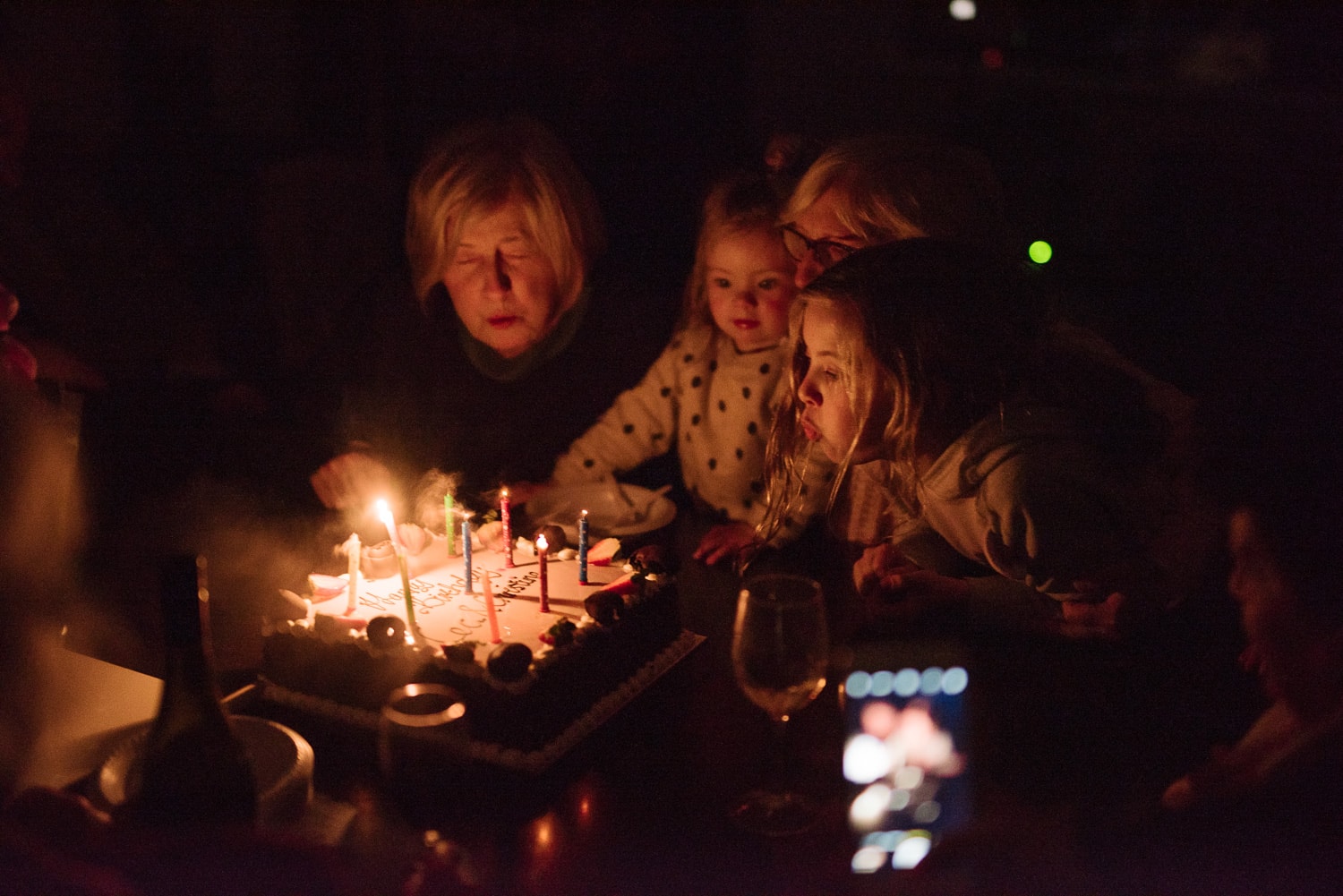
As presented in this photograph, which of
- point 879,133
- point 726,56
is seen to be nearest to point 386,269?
point 726,56

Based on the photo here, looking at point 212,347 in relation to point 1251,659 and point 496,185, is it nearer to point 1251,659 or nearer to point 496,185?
point 496,185

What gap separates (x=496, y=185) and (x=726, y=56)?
0.51 m

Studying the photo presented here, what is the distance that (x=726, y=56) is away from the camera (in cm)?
181

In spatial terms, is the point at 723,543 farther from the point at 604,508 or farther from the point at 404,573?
the point at 404,573

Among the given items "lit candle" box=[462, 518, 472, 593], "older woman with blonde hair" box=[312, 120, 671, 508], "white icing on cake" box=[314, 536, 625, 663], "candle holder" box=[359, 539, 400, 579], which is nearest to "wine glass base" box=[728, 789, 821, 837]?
"white icing on cake" box=[314, 536, 625, 663]

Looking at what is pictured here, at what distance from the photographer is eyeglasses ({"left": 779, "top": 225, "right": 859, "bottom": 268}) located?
1.60 meters

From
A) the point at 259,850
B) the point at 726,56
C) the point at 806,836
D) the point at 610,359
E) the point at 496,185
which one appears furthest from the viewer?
the point at 610,359

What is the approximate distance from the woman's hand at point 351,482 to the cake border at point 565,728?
791 mm

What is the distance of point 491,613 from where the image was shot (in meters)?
1.38

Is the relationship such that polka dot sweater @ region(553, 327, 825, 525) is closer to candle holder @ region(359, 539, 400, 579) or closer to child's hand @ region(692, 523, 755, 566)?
child's hand @ region(692, 523, 755, 566)

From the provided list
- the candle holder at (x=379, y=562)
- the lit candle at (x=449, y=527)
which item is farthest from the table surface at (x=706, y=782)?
the lit candle at (x=449, y=527)

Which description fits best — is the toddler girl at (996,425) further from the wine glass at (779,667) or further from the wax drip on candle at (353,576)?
the wax drip on candle at (353,576)

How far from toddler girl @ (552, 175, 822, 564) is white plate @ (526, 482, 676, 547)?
0.38ft

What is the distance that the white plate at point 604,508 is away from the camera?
1863mm
